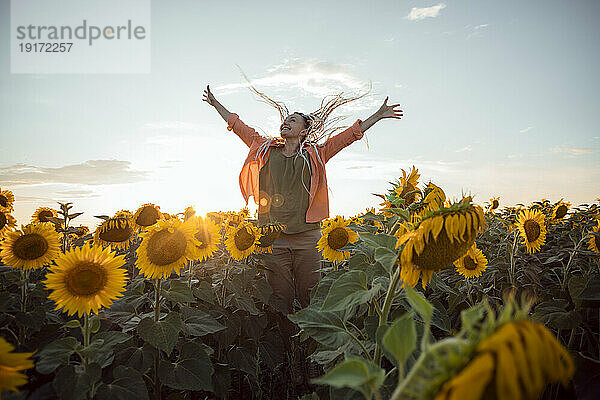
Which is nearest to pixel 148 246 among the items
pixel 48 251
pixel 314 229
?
pixel 48 251

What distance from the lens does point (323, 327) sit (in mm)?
1820

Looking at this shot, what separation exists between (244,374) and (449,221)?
8.77ft

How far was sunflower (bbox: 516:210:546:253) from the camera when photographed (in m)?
3.96

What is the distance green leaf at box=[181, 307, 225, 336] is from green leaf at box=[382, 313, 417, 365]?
5.22ft

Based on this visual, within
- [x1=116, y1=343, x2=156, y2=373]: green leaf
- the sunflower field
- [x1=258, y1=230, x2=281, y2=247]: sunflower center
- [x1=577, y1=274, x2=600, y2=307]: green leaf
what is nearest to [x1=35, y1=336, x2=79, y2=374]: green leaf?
the sunflower field

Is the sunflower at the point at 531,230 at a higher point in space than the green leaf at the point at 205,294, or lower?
higher

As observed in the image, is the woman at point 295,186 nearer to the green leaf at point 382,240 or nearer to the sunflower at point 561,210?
the green leaf at point 382,240

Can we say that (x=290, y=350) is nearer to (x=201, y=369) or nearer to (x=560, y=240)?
(x=201, y=369)

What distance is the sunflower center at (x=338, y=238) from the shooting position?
13.5 feet

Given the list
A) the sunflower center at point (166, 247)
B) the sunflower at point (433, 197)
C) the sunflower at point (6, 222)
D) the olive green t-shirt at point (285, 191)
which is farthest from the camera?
the olive green t-shirt at point (285, 191)

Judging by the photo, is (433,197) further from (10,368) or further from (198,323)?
(10,368)

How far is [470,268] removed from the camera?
379 centimetres

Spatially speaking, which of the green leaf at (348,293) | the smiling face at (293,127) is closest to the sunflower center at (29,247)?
the green leaf at (348,293)

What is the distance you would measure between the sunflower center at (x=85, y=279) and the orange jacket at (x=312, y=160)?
286 cm
